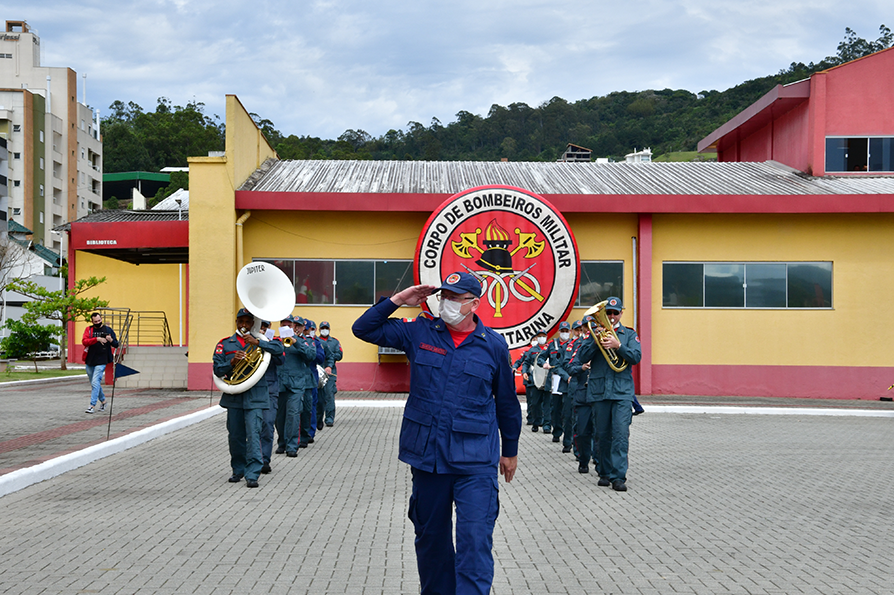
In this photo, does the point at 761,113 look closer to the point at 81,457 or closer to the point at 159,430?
the point at 159,430

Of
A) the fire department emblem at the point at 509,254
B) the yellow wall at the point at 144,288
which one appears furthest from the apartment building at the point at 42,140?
the fire department emblem at the point at 509,254

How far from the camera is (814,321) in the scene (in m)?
Answer: 23.4

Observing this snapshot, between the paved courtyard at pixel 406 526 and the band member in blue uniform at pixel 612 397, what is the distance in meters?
0.36

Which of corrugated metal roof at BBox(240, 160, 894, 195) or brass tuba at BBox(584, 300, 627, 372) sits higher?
corrugated metal roof at BBox(240, 160, 894, 195)

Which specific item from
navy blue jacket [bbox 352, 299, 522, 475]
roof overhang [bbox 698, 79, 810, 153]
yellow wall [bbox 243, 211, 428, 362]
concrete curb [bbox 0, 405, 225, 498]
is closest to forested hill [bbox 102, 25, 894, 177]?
roof overhang [bbox 698, 79, 810, 153]

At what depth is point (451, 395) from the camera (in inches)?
193

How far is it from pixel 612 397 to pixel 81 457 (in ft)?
21.6

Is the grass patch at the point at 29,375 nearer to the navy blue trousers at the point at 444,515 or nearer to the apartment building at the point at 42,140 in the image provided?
the navy blue trousers at the point at 444,515

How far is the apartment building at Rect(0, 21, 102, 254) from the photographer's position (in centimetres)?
6681

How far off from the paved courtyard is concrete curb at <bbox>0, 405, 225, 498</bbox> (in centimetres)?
15

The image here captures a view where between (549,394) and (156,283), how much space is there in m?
21.8

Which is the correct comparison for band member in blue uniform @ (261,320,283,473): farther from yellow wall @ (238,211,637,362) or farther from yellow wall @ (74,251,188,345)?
yellow wall @ (74,251,188,345)

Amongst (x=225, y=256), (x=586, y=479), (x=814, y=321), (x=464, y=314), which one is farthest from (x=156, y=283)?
(x=464, y=314)

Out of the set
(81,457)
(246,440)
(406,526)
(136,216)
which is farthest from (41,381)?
(406,526)
